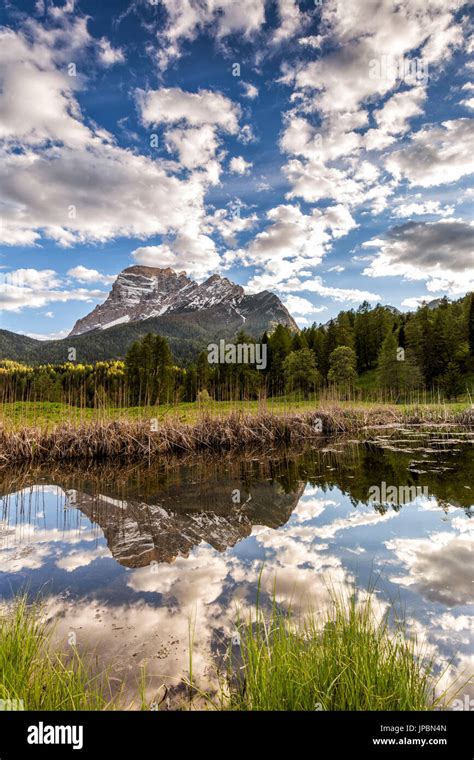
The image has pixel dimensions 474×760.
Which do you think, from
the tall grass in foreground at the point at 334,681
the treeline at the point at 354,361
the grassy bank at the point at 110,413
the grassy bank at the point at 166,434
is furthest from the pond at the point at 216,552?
the treeline at the point at 354,361

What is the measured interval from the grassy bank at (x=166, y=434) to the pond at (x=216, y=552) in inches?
72.5

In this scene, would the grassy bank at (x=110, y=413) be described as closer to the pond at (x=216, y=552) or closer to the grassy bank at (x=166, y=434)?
the grassy bank at (x=166, y=434)

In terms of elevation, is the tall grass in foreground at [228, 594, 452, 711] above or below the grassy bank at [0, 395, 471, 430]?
below

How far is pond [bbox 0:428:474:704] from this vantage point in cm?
332

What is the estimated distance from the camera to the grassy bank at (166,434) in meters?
12.2

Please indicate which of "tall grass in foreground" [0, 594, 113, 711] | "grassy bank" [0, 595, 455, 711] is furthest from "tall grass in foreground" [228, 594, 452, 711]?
"tall grass in foreground" [0, 594, 113, 711]

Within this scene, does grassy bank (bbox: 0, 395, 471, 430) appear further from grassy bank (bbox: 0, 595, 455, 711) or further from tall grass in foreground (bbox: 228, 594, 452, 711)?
tall grass in foreground (bbox: 228, 594, 452, 711)

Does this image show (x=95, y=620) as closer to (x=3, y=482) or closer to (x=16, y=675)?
(x=16, y=675)

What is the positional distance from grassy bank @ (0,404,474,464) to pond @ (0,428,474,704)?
1.84 meters

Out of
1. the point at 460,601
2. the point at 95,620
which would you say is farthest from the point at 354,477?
the point at 95,620

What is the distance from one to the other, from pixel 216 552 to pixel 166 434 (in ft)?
28.6

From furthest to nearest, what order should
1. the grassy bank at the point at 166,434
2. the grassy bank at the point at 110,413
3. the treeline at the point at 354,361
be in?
the treeline at the point at 354,361 < the grassy bank at the point at 110,413 < the grassy bank at the point at 166,434

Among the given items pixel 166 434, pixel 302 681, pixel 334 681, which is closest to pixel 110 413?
pixel 166 434
